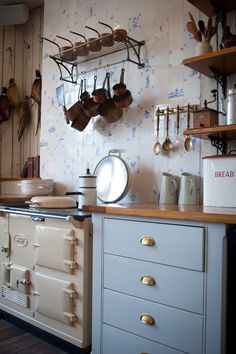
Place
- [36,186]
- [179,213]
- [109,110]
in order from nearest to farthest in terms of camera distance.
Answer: [179,213] → [109,110] → [36,186]

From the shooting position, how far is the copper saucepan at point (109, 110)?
7.30 feet

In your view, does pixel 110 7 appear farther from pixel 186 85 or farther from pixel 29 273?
pixel 29 273

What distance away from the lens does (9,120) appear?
336 centimetres

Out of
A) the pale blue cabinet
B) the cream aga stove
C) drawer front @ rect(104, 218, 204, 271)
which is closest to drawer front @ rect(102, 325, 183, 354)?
the pale blue cabinet

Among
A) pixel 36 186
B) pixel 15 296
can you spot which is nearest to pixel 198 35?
pixel 36 186

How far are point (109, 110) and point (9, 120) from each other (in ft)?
4.97

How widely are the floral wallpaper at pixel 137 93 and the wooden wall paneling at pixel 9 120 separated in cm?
75

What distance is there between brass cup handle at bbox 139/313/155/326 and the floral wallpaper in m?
0.74

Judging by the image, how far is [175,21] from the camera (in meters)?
2.02

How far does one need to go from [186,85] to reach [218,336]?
1.34 meters

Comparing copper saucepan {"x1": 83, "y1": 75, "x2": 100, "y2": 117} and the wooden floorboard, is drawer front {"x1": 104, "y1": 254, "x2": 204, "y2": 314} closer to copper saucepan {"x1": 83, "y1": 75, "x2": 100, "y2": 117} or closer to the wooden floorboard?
the wooden floorboard

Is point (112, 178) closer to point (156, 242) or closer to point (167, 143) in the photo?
point (167, 143)

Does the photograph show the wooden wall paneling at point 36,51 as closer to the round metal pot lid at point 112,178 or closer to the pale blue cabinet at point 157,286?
the round metal pot lid at point 112,178

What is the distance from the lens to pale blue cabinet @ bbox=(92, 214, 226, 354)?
1250mm
